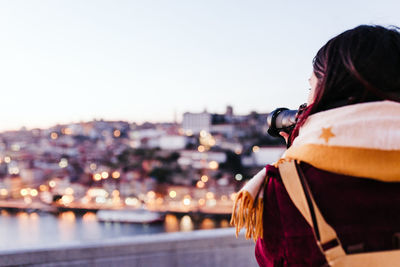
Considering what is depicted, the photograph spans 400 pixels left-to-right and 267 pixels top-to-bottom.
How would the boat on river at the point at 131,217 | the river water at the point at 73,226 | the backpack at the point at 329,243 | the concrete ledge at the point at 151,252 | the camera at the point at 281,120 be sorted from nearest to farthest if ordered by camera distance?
the backpack at the point at 329,243 < the camera at the point at 281,120 < the concrete ledge at the point at 151,252 < the river water at the point at 73,226 < the boat on river at the point at 131,217

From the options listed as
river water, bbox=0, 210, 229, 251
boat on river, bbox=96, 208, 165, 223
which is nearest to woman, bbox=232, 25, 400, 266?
river water, bbox=0, 210, 229, 251

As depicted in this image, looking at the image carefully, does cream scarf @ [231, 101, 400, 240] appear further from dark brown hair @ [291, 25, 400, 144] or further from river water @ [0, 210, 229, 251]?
river water @ [0, 210, 229, 251]

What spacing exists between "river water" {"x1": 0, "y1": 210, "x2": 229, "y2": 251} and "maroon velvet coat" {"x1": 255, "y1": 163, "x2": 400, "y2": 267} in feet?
48.9

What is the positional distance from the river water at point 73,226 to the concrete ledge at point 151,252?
1384 centimetres

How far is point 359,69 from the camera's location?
0.40 m

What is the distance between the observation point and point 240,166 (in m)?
26.4

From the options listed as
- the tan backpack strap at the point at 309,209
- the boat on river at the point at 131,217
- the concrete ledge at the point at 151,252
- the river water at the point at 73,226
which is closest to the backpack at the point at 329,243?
the tan backpack strap at the point at 309,209

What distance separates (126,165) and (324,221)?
28766 mm

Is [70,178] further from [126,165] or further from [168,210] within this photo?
[168,210]

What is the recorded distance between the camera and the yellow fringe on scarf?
41 centimetres

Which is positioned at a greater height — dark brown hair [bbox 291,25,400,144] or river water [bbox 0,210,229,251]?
dark brown hair [bbox 291,25,400,144]

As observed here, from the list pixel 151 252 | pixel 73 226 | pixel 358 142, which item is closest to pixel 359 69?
pixel 358 142

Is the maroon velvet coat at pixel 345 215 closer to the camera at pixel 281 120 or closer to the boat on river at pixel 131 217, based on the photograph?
the camera at pixel 281 120

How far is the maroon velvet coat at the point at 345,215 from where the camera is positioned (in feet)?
1.21
